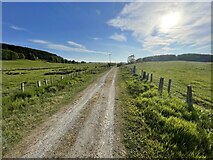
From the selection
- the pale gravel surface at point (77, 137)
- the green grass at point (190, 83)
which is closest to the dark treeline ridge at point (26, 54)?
the green grass at point (190, 83)

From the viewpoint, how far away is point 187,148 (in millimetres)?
4648

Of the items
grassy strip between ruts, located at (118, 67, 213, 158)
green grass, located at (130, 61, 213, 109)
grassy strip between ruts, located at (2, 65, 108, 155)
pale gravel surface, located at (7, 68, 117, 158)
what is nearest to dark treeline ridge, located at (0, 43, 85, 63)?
green grass, located at (130, 61, 213, 109)

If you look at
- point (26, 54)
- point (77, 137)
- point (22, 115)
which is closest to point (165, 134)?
point (77, 137)

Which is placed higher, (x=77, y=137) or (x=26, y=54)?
(x=26, y=54)

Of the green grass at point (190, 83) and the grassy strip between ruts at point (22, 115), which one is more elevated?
the grassy strip between ruts at point (22, 115)

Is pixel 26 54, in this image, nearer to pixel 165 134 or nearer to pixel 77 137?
pixel 77 137

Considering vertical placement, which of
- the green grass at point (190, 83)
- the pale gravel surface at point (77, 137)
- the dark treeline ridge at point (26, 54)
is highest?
the dark treeline ridge at point (26, 54)

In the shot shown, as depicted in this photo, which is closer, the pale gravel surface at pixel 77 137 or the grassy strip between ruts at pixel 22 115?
the pale gravel surface at pixel 77 137

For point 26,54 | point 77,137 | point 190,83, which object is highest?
point 26,54

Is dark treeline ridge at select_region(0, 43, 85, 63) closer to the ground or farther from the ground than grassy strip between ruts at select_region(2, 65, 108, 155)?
farther from the ground

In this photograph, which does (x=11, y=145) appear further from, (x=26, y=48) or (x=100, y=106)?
(x=26, y=48)

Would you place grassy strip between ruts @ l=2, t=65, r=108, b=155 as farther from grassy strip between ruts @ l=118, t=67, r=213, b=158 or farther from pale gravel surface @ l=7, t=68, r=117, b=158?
grassy strip between ruts @ l=118, t=67, r=213, b=158

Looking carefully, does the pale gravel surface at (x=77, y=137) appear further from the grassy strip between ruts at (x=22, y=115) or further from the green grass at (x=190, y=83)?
the green grass at (x=190, y=83)

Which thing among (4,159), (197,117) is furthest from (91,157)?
(197,117)
